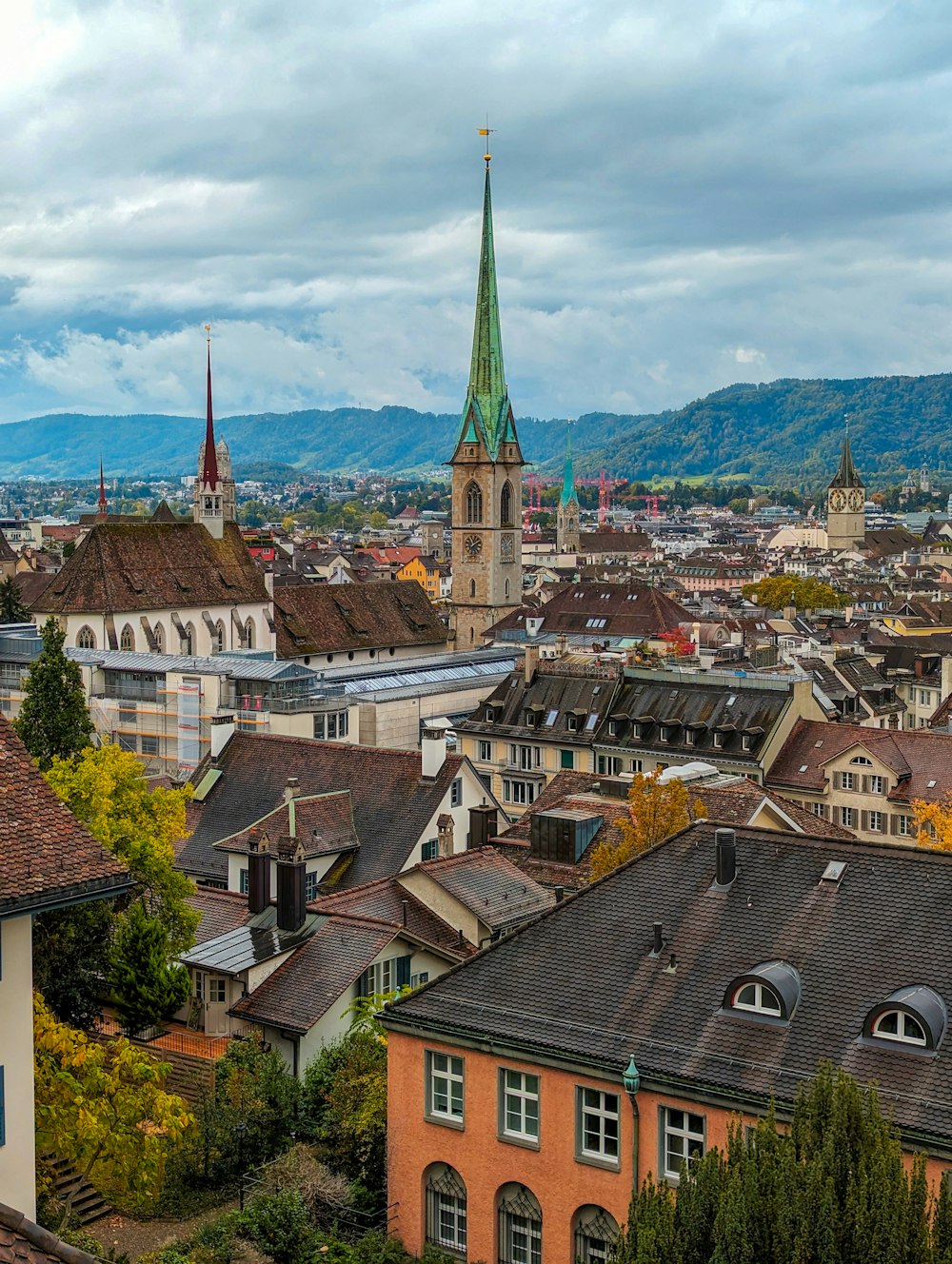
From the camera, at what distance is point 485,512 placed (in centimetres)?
12850

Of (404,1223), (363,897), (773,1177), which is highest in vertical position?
(773,1177)

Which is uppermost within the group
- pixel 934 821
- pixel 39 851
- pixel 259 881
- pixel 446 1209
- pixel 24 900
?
pixel 39 851

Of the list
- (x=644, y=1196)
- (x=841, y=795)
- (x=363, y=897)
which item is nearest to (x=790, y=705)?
(x=841, y=795)

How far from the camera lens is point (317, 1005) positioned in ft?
110

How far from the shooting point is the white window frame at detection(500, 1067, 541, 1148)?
2511 cm

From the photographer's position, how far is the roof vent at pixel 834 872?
83.6ft

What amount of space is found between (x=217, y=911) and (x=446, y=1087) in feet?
46.6

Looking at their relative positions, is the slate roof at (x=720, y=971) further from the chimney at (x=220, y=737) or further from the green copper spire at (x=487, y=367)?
the green copper spire at (x=487, y=367)

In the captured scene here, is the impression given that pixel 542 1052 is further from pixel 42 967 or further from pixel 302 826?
pixel 302 826

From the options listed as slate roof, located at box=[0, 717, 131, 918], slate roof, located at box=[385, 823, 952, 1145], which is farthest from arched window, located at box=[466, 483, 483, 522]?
slate roof, located at box=[0, 717, 131, 918]

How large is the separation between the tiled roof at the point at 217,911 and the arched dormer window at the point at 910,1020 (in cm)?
1838

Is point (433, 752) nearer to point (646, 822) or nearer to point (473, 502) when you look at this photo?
point (646, 822)

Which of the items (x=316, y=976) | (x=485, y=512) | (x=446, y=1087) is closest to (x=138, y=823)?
(x=316, y=976)

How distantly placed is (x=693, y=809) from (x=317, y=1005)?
15790 mm
